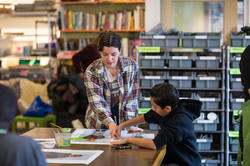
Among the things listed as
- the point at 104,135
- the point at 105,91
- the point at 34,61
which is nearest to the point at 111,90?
the point at 105,91

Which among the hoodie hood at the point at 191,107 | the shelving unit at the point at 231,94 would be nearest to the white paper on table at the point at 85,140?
the hoodie hood at the point at 191,107

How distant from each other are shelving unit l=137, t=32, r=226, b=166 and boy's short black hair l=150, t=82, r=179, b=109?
67.9 inches

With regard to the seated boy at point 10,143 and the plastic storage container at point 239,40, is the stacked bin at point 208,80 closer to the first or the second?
the plastic storage container at point 239,40

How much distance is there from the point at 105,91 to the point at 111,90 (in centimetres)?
5

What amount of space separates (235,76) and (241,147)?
1865mm

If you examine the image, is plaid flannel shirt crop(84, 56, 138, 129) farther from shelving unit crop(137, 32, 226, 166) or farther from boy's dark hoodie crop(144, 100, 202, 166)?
shelving unit crop(137, 32, 226, 166)

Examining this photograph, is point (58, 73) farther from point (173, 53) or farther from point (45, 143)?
point (45, 143)

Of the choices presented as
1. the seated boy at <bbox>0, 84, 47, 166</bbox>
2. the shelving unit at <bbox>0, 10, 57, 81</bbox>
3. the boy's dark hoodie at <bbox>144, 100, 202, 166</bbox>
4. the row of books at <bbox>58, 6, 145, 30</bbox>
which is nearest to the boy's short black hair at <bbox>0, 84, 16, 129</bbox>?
the seated boy at <bbox>0, 84, 47, 166</bbox>

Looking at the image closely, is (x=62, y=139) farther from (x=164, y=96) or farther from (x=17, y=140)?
(x=17, y=140)

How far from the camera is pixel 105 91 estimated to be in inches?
113

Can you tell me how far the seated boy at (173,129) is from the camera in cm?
234

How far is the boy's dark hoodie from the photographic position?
2336mm

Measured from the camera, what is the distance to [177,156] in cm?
243

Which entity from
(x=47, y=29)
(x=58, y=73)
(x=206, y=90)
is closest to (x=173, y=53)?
(x=206, y=90)
